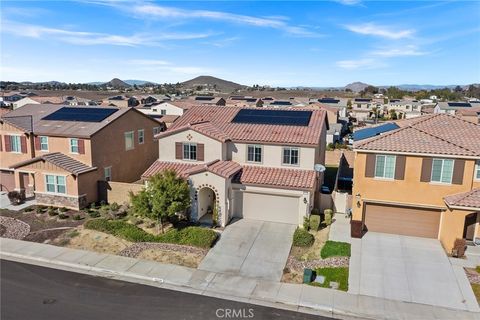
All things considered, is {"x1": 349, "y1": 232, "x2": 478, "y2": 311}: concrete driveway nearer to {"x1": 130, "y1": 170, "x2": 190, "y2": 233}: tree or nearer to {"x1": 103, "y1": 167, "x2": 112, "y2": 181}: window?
{"x1": 130, "y1": 170, "x2": 190, "y2": 233}: tree

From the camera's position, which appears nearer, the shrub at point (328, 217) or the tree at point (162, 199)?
the tree at point (162, 199)

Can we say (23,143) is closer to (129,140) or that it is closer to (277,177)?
(129,140)

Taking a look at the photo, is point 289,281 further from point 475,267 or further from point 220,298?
point 475,267

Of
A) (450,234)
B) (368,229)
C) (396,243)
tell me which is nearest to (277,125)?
(368,229)

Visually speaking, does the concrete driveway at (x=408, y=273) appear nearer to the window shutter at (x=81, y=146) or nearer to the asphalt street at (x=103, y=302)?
the asphalt street at (x=103, y=302)

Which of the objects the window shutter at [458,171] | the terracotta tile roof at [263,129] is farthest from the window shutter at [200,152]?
the window shutter at [458,171]

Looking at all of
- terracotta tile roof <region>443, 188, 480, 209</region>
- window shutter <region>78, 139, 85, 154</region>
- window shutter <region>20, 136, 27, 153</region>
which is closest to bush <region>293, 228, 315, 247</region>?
terracotta tile roof <region>443, 188, 480, 209</region>
